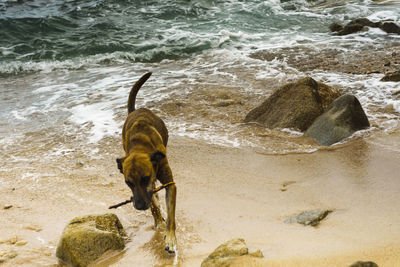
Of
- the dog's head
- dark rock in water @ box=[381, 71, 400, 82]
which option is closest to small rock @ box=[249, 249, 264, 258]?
the dog's head

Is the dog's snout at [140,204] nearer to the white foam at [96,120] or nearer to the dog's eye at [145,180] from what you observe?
the dog's eye at [145,180]

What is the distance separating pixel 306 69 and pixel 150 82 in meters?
4.30

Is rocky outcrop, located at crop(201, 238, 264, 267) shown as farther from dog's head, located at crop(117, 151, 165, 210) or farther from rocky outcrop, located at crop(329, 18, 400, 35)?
rocky outcrop, located at crop(329, 18, 400, 35)

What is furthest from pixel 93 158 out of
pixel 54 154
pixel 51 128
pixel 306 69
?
pixel 306 69

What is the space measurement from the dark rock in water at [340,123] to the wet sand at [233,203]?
0.96 feet

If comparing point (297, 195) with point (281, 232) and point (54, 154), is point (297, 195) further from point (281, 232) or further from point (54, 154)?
point (54, 154)

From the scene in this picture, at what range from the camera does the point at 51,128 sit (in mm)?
8523

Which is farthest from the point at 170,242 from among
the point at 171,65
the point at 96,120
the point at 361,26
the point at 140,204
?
the point at 361,26

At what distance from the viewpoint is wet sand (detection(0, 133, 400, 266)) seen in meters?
3.65

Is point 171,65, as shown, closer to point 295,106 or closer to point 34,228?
point 295,106

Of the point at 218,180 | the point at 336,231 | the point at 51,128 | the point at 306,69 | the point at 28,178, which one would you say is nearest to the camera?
the point at 336,231

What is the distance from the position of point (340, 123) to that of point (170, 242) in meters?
3.82

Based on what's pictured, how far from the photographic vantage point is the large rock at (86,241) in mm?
3865

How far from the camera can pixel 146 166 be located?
3.72 meters
